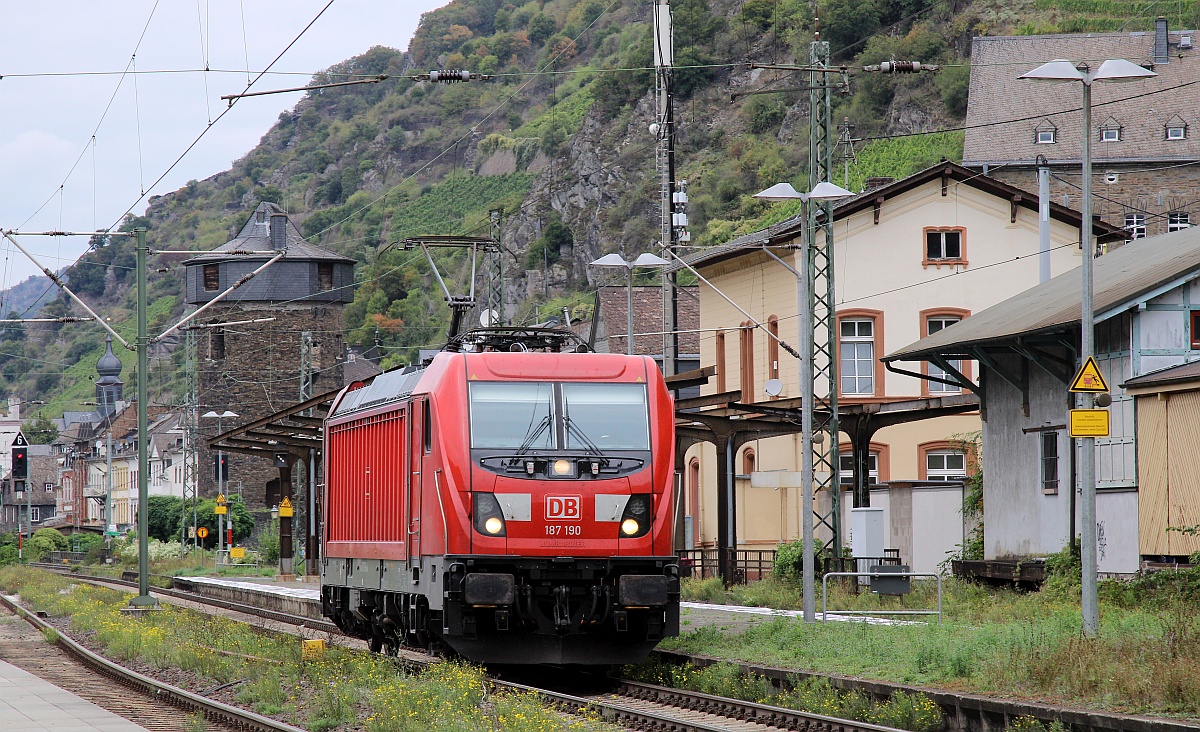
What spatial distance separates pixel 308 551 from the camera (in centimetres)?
4569

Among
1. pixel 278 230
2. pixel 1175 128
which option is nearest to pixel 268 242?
pixel 278 230

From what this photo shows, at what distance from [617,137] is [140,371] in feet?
335

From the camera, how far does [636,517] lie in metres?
17.3

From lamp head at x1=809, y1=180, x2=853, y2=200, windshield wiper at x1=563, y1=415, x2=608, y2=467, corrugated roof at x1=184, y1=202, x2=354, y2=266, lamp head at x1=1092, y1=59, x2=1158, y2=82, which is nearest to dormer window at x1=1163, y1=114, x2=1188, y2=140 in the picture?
corrugated roof at x1=184, y1=202, x2=354, y2=266

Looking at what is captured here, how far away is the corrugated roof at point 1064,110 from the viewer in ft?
232

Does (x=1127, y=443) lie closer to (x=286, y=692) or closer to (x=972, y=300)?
(x=286, y=692)

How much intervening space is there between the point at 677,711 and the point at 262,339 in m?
82.3

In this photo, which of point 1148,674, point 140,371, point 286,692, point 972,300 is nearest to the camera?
point 1148,674

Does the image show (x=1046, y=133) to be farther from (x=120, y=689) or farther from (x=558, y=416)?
(x=120, y=689)

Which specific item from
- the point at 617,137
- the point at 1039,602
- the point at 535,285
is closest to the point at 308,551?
the point at 1039,602

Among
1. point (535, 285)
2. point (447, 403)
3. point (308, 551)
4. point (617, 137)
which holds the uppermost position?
point (617, 137)

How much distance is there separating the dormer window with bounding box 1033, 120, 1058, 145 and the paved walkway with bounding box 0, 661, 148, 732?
58.9 m

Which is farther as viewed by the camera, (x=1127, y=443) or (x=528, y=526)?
(x=1127, y=443)

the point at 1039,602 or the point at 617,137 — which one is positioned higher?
the point at 617,137
